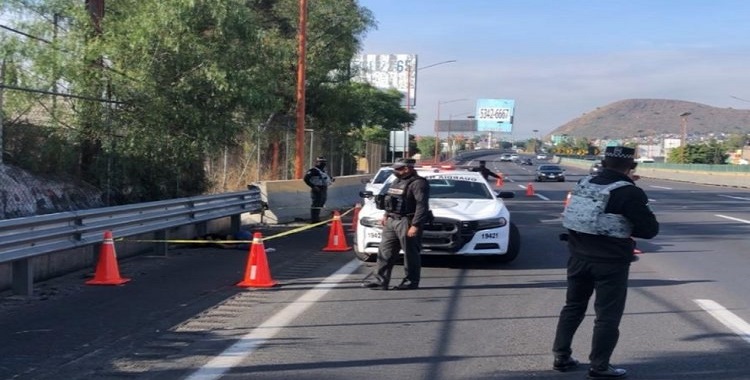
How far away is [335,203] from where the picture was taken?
989 inches

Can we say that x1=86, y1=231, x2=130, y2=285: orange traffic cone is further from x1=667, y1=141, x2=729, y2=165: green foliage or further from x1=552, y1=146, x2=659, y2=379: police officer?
x1=667, y1=141, x2=729, y2=165: green foliage

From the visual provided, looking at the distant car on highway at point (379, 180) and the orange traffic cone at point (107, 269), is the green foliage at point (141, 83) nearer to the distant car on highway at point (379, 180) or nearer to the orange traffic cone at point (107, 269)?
the distant car on highway at point (379, 180)

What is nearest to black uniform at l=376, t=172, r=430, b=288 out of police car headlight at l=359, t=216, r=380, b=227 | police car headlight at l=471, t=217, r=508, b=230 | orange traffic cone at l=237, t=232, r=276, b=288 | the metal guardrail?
orange traffic cone at l=237, t=232, r=276, b=288

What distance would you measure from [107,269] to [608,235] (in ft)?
20.9

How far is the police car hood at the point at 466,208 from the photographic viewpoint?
11.9m

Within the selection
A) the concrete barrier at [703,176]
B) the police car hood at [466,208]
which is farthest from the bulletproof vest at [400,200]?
the concrete barrier at [703,176]

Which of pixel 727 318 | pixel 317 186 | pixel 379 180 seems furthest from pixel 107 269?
pixel 317 186

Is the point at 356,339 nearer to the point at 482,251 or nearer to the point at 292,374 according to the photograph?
the point at 292,374

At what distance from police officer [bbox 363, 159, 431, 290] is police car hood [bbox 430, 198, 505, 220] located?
1823 mm

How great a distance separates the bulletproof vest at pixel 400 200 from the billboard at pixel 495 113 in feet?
344

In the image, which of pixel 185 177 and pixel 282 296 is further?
pixel 185 177

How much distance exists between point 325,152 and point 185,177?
1378 centimetres

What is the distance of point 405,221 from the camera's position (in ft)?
32.7

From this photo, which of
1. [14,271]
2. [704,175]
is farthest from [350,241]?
[704,175]
